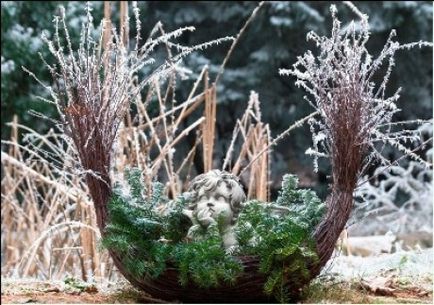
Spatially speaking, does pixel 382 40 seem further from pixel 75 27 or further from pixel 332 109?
pixel 332 109

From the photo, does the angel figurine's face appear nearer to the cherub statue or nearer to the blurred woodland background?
the cherub statue

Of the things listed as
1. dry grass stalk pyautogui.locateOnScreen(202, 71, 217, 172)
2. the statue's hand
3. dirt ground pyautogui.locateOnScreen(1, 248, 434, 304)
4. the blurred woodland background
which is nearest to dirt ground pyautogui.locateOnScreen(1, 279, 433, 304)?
dirt ground pyautogui.locateOnScreen(1, 248, 434, 304)

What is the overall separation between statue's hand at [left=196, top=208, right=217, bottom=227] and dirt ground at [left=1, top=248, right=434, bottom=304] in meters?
0.12

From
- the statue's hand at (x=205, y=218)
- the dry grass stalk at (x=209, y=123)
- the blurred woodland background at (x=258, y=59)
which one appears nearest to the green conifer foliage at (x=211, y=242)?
the statue's hand at (x=205, y=218)

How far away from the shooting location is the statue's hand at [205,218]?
1.02 metres

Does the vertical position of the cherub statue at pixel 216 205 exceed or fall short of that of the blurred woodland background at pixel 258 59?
it falls short

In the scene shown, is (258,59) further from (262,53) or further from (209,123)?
(209,123)

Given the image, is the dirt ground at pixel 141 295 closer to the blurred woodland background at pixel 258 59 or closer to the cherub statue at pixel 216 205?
the cherub statue at pixel 216 205

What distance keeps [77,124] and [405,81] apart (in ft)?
11.6

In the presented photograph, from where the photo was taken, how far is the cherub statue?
1.03 m

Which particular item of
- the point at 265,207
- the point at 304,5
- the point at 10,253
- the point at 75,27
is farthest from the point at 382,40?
the point at 265,207

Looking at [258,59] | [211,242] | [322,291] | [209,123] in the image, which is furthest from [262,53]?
[211,242]

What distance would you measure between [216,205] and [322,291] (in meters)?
0.20

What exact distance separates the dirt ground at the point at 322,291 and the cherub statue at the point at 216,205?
0.12 m
